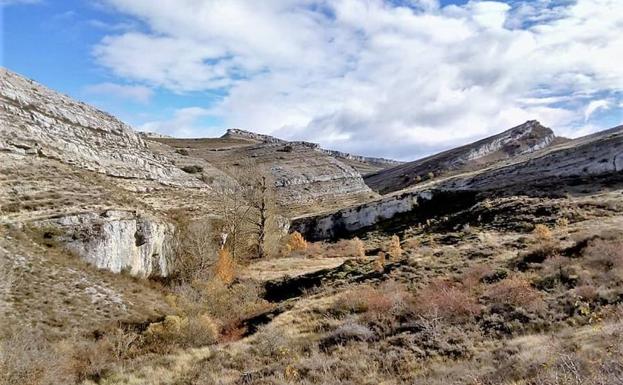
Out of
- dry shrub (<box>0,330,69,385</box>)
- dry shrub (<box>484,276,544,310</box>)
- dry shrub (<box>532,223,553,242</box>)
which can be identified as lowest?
dry shrub (<box>484,276,544,310</box>)

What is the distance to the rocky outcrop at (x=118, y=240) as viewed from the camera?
24578mm

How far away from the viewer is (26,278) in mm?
20219

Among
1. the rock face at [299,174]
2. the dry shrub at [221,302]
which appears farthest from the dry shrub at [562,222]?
the rock face at [299,174]

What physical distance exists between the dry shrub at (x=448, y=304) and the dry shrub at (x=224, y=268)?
58.9 ft

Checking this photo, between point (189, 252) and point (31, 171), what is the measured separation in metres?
12.3

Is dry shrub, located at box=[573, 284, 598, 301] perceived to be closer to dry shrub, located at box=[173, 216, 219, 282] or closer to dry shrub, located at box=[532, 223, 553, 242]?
dry shrub, located at box=[532, 223, 553, 242]

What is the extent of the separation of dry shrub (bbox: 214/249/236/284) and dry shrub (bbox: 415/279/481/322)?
1796 cm

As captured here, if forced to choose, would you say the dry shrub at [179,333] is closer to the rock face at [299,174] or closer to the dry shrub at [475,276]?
the dry shrub at [475,276]

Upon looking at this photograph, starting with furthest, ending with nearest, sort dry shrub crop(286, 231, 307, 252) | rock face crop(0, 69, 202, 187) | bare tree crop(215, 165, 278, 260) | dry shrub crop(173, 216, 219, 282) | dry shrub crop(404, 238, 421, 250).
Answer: dry shrub crop(286, 231, 307, 252), bare tree crop(215, 165, 278, 260), dry shrub crop(404, 238, 421, 250), rock face crop(0, 69, 202, 187), dry shrub crop(173, 216, 219, 282)

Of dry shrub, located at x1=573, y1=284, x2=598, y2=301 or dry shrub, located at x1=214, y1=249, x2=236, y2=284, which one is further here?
dry shrub, located at x1=214, y1=249, x2=236, y2=284

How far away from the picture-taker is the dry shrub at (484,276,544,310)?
53.0 feet

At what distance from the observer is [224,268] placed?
35.3 meters

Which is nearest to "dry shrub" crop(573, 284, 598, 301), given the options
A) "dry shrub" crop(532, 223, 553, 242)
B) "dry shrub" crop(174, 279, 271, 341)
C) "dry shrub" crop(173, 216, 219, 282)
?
"dry shrub" crop(532, 223, 553, 242)

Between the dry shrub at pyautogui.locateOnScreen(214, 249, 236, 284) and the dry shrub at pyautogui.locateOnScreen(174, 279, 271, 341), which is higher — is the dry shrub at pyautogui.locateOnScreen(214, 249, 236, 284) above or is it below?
above
